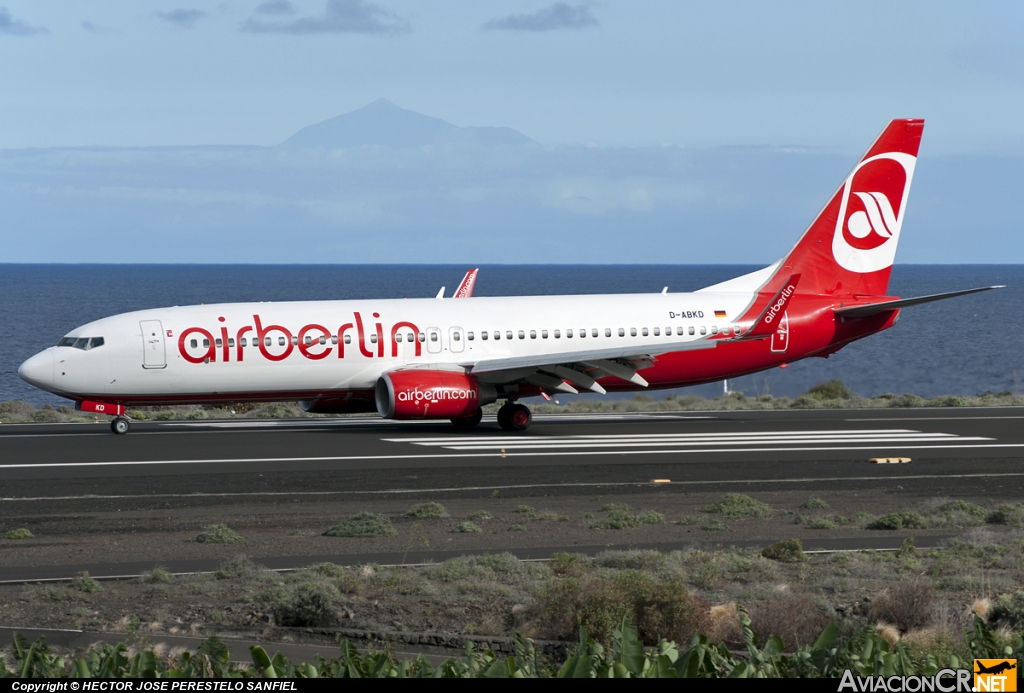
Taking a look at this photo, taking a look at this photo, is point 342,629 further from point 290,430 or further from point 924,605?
point 290,430

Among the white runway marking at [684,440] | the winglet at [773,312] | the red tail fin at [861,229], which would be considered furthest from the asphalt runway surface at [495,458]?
the red tail fin at [861,229]

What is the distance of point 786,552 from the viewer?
13562 millimetres

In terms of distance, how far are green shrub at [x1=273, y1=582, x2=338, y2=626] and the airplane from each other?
15581mm

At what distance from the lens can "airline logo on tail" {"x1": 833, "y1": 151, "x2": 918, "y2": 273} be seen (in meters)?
31.9

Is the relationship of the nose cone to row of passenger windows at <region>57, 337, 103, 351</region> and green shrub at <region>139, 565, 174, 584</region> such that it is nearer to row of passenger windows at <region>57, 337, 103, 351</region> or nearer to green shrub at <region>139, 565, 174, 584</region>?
row of passenger windows at <region>57, 337, 103, 351</region>

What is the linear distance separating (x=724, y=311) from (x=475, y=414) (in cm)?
699

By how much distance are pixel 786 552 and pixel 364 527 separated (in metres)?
5.34

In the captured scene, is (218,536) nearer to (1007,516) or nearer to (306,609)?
(306,609)

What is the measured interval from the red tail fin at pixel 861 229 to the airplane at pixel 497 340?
0.04 metres

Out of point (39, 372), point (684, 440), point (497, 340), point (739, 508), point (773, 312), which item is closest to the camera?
point (739, 508)

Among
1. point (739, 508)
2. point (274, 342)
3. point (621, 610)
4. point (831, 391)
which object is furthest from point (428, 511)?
point (831, 391)

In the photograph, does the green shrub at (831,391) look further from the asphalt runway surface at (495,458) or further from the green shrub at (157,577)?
the green shrub at (157,577)

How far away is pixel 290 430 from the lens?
95.2 feet

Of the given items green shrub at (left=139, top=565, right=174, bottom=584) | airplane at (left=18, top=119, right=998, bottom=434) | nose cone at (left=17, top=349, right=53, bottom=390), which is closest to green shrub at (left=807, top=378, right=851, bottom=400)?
airplane at (left=18, top=119, right=998, bottom=434)
